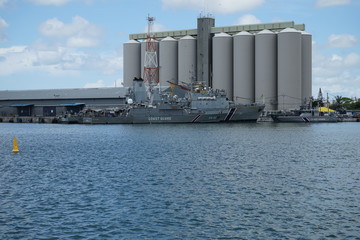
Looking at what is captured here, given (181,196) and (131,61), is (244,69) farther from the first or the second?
(181,196)

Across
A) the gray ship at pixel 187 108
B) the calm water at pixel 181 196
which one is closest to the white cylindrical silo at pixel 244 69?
the gray ship at pixel 187 108

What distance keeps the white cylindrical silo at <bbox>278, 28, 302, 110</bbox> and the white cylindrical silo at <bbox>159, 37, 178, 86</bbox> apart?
25.1 meters

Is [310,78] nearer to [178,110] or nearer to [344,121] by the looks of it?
[344,121]

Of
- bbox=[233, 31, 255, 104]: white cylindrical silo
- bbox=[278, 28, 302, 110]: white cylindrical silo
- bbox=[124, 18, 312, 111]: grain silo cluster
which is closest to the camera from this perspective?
bbox=[278, 28, 302, 110]: white cylindrical silo

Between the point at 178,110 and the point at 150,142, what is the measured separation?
38375mm

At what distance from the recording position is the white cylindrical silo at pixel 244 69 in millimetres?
110750

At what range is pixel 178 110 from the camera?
94188 millimetres

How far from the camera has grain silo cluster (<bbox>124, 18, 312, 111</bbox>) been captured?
353 ft

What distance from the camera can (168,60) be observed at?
121812 millimetres

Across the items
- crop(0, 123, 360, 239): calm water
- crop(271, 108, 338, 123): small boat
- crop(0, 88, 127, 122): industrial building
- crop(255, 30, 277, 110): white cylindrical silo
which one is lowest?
crop(0, 123, 360, 239): calm water

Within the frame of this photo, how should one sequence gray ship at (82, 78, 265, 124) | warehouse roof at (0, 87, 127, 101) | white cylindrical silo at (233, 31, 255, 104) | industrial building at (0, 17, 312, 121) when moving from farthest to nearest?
warehouse roof at (0, 87, 127, 101)
white cylindrical silo at (233, 31, 255, 104)
industrial building at (0, 17, 312, 121)
gray ship at (82, 78, 265, 124)

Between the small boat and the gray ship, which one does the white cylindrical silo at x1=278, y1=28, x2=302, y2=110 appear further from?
the gray ship

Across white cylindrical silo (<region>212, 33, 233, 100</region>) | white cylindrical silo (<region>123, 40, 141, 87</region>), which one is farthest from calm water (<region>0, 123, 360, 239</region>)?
white cylindrical silo (<region>123, 40, 141, 87</region>)

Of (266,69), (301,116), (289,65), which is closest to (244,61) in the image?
(266,69)
